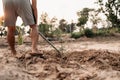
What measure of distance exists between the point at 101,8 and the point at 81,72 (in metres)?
12.6

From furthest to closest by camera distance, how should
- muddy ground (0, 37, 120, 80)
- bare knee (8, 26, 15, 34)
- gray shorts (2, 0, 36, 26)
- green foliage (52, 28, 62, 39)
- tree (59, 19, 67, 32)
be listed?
tree (59, 19, 67, 32)
green foliage (52, 28, 62, 39)
bare knee (8, 26, 15, 34)
gray shorts (2, 0, 36, 26)
muddy ground (0, 37, 120, 80)

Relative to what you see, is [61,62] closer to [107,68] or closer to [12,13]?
[107,68]

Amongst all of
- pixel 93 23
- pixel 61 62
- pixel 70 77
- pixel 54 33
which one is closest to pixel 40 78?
pixel 70 77

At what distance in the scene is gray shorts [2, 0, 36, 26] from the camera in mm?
4453

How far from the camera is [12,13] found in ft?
14.9

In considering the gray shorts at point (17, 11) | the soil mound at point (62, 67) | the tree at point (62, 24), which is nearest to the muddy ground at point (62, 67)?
the soil mound at point (62, 67)

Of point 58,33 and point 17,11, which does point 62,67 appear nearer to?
point 17,11

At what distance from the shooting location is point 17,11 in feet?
14.9

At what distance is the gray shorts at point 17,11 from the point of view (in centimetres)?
445

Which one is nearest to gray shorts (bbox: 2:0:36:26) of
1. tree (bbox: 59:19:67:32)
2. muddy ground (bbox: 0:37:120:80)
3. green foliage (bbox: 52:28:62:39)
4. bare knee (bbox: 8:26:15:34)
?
bare knee (bbox: 8:26:15:34)

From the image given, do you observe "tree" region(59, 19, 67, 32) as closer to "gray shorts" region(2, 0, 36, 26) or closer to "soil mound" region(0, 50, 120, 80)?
"soil mound" region(0, 50, 120, 80)

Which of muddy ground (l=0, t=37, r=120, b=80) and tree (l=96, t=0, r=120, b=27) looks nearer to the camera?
muddy ground (l=0, t=37, r=120, b=80)

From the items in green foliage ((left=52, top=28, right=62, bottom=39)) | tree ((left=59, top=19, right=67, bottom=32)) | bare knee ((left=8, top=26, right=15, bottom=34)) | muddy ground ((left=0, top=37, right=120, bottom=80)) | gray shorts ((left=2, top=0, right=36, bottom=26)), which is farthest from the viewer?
tree ((left=59, top=19, right=67, bottom=32))

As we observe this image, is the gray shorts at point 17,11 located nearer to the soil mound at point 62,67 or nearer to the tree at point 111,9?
the soil mound at point 62,67
